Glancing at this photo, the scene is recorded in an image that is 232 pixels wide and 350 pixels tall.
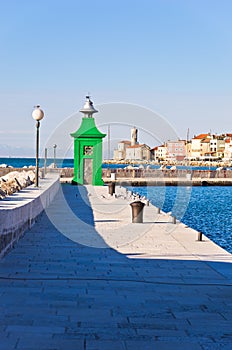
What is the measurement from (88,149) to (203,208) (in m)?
7.03

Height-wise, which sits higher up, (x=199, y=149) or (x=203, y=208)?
(x=199, y=149)

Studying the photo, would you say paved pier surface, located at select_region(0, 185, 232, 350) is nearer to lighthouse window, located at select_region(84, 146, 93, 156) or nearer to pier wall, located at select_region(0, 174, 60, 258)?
pier wall, located at select_region(0, 174, 60, 258)

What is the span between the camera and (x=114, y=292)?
278 inches

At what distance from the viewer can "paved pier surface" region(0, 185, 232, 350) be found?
516 cm

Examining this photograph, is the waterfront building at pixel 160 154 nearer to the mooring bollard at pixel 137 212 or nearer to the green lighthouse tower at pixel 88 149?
the green lighthouse tower at pixel 88 149

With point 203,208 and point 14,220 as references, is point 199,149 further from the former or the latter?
point 14,220

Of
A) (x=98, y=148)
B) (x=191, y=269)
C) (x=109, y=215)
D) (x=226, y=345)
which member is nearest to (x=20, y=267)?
(x=191, y=269)

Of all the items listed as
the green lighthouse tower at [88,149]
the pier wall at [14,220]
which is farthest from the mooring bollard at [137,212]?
the green lighthouse tower at [88,149]

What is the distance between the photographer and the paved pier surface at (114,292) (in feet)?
16.9

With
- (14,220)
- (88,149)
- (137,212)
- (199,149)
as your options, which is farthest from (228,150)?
(14,220)

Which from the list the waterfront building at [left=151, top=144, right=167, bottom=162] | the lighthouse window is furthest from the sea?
the waterfront building at [left=151, top=144, right=167, bottom=162]

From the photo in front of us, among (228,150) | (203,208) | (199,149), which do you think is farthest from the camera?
(199,149)

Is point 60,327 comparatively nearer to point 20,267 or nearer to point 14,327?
point 14,327

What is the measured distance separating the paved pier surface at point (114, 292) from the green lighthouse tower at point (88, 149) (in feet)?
57.9
